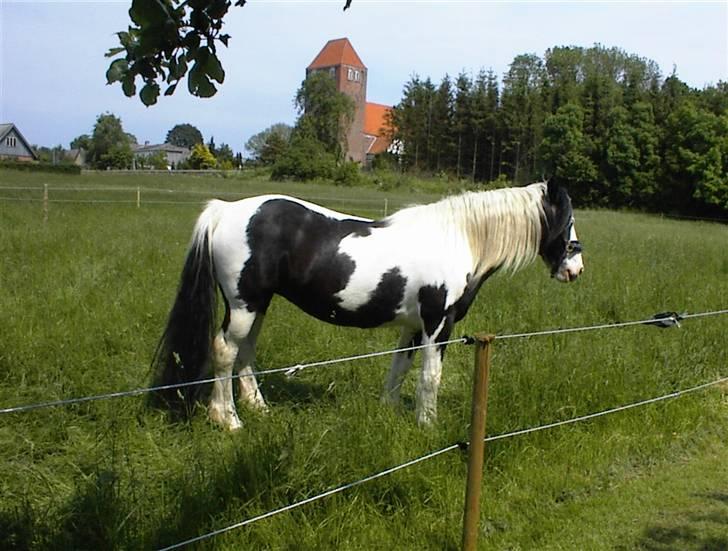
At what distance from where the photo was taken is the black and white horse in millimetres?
4289

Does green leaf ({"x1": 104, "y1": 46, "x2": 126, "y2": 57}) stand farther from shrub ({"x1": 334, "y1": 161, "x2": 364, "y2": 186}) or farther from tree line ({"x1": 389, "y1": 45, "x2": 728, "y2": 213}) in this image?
shrub ({"x1": 334, "y1": 161, "x2": 364, "y2": 186})

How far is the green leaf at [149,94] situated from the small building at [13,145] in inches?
3118

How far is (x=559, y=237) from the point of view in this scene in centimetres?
470

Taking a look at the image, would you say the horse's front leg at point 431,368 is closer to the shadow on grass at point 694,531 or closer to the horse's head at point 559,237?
the horse's head at point 559,237

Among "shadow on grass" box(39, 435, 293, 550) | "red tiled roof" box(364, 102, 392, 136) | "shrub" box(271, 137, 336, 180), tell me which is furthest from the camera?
"red tiled roof" box(364, 102, 392, 136)

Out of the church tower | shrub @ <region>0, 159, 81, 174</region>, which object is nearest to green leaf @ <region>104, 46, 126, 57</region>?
shrub @ <region>0, 159, 81, 174</region>

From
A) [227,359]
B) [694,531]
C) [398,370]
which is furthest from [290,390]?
[694,531]

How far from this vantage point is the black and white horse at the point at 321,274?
169 inches

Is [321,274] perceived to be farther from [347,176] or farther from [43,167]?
[347,176]

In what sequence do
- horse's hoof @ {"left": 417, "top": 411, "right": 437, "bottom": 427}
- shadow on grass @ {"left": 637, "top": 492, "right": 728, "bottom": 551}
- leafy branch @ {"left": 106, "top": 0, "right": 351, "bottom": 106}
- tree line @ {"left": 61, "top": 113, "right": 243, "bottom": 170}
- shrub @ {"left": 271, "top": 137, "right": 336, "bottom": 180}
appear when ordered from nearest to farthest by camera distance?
leafy branch @ {"left": 106, "top": 0, "right": 351, "bottom": 106} → shadow on grass @ {"left": 637, "top": 492, "right": 728, "bottom": 551} → horse's hoof @ {"left": 417, "top": 411, "right": 437, "bottom": 427} → shrub @ {"left": 271, "top": 137, "right": 336, "bottom": 180} → tree line @ {"left": 61, "top": 113, "right": 243, "bottom": 170}

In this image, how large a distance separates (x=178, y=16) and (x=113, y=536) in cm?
215

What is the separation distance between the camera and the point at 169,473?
3408 mm

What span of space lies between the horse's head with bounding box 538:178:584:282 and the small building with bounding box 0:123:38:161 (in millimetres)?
77872

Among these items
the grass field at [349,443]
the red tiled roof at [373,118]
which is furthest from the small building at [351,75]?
the grass field at [349,443]
